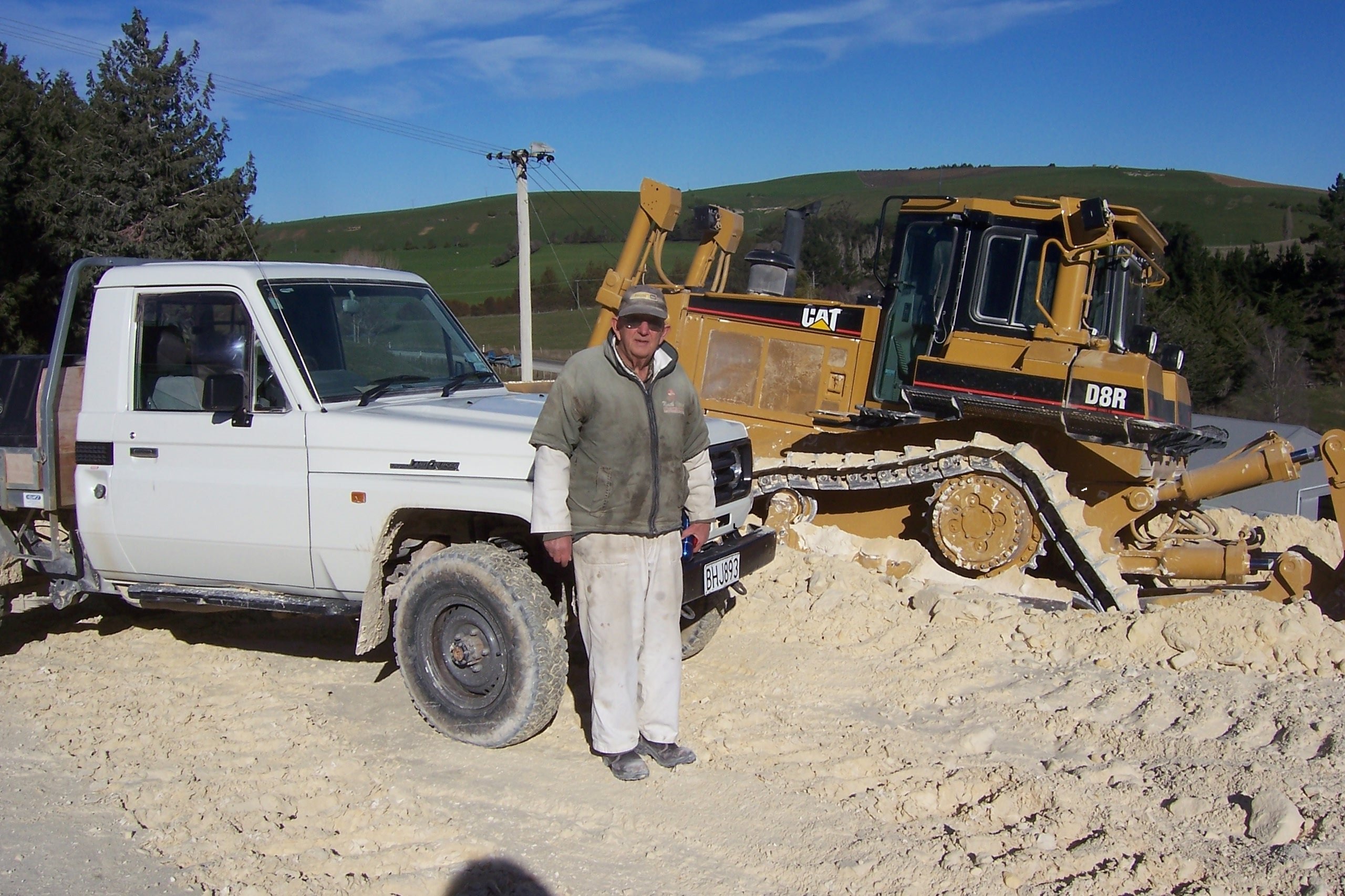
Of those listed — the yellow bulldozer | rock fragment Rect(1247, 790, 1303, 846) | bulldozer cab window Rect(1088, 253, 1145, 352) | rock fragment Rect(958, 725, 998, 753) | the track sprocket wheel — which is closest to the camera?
rock fragment Rect(1247, 790, 1303, 846)

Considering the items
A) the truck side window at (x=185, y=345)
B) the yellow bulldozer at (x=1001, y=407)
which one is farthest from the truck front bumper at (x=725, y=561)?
the yellow bulldozer at (x=1001, y=407)

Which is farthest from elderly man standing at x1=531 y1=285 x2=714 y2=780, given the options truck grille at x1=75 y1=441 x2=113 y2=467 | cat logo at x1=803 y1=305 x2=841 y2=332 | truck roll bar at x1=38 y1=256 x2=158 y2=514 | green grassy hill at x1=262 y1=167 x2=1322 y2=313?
green grassy hill at x1=262 y1=167 x2=1322 y2=313

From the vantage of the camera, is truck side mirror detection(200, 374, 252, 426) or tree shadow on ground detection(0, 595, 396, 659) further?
tree shadow on ground detection(0, 595, 396, 659)

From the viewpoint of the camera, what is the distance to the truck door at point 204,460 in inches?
212

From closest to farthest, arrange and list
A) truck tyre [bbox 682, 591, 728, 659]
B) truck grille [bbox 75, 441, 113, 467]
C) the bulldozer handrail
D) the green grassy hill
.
→ truck grille [bbox 75, 441, 113, 467] < truck tyre [bbox 682, 591, 728, 659] < the bulldozer handrail < the green grassy hill

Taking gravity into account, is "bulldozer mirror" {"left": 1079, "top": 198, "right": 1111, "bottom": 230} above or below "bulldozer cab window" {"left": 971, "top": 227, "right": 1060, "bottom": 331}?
above

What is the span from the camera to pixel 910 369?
8883 mm

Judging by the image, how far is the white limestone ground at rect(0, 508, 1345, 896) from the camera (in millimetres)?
4039

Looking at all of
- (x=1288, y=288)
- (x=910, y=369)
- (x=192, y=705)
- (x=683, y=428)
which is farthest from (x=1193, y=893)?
(x=1288, y=288)

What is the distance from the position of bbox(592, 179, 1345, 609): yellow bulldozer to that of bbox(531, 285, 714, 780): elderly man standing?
3.76 m

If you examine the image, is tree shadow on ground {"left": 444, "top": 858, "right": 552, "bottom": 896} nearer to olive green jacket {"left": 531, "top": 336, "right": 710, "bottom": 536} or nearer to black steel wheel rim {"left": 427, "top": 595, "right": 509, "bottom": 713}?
black steel wheel rim {"left": 427, "top": 595, "right": 509, "bottom": 713}

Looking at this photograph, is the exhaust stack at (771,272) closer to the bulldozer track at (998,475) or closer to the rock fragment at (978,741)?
the bulldozer track at (998,475)

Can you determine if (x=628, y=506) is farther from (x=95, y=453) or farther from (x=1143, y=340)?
(x=1143, y=340)

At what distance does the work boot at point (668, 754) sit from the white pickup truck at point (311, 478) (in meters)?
0.48
